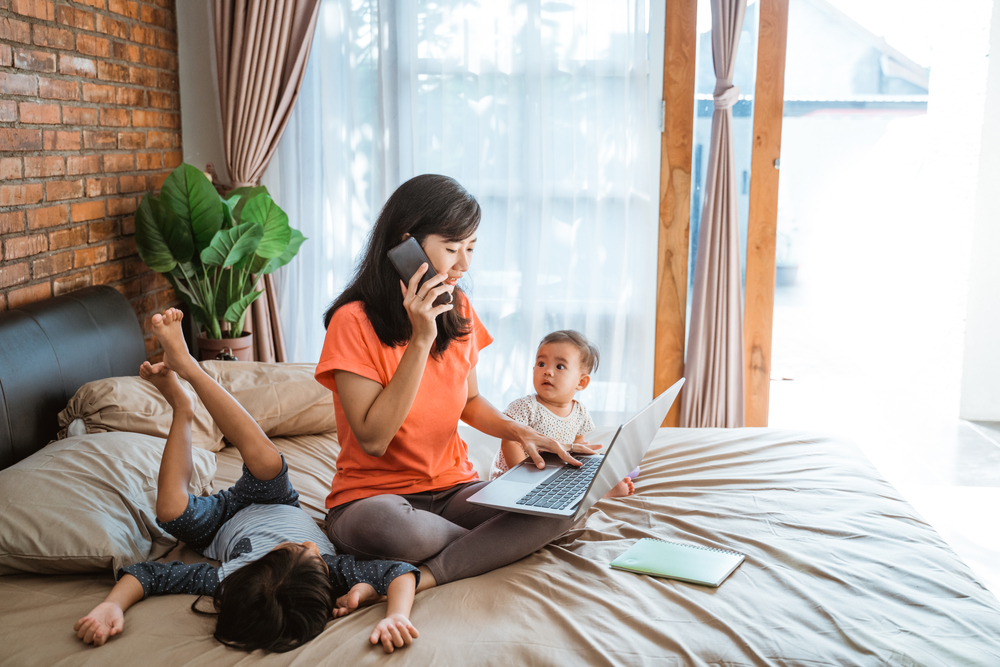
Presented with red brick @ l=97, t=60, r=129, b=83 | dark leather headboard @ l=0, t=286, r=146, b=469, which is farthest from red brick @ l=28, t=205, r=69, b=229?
red brick @ l=97, t=60, r=129, b=83

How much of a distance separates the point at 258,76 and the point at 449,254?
1966 millimetres

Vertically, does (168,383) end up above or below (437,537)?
above

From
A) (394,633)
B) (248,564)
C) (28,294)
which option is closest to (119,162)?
(28,294)

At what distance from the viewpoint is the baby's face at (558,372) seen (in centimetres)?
234

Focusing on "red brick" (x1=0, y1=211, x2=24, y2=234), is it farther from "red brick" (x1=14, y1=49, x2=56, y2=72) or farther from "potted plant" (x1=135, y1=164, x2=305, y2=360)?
"potted plant" (x1=135, y1=164, x2=305, y2=360)

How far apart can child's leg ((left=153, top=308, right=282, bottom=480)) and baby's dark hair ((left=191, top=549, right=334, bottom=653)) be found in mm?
373

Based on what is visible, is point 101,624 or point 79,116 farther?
point 79,116

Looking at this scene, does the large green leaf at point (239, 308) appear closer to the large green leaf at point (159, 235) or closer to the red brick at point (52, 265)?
the large green leaf at point (159, 235)

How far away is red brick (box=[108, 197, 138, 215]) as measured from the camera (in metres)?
2.72

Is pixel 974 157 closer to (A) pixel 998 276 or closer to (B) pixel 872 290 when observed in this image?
(A) pixel 998 276

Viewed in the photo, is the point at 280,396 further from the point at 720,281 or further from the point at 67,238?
the point at 720,281

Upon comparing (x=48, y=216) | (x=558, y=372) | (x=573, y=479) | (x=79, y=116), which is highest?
(x=79, y=116)

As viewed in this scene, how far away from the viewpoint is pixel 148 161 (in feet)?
9.99

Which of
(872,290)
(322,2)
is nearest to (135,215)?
(322,2)
